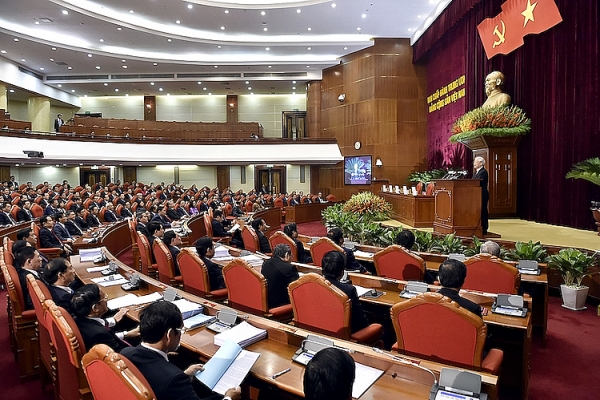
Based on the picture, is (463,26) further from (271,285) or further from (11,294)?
(11,294)

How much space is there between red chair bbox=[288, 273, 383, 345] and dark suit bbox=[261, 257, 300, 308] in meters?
0.63

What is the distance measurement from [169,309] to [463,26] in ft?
39.3

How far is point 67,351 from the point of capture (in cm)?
210

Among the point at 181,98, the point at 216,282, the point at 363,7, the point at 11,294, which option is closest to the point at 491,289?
the point at 216,282

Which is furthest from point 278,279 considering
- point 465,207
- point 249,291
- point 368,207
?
point 368,207

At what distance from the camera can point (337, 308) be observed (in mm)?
2365

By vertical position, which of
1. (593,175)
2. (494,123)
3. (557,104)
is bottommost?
(593,175)

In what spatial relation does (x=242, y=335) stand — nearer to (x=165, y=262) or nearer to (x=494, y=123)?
(x=165, y=262)

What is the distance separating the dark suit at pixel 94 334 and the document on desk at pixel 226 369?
0.71 meters

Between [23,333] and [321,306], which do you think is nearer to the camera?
[321,306]

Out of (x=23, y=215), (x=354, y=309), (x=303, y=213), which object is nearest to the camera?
(x=354, y=309)

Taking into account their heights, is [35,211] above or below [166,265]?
above

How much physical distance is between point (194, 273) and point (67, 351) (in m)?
1.62

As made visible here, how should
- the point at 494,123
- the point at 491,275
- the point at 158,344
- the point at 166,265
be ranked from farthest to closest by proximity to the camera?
1. the point at 494,123
2. the point at 166,265
3. the point at 491,275
4. the point at 158,344
